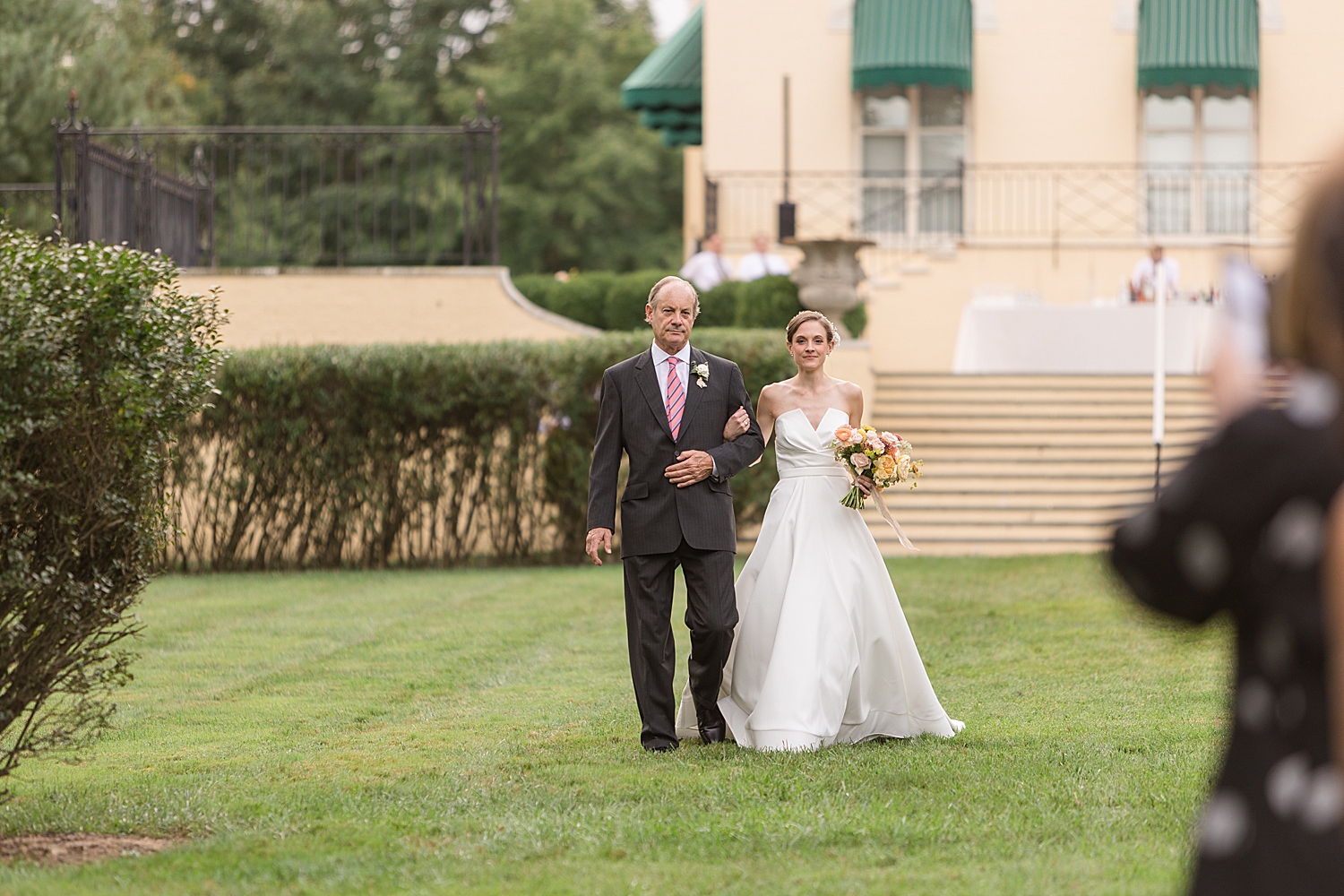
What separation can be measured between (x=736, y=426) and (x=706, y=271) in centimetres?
1369

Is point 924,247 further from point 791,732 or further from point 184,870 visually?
point 184,870

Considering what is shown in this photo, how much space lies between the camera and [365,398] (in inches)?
604

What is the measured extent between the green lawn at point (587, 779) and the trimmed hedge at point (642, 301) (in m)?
7.08

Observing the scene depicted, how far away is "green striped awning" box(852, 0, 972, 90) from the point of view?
78.8 ft

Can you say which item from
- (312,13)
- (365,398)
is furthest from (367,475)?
(312,13)

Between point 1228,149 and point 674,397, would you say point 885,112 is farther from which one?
point 674,397

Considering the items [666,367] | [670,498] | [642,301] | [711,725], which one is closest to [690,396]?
[666,367]

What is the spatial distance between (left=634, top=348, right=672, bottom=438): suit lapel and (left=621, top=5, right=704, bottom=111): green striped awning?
65.1 feet

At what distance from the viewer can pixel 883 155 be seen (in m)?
25.7

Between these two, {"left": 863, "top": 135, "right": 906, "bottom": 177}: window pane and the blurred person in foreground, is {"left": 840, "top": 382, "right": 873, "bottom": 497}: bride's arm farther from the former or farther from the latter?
{"left": 863, "top": 135, "right": 906, "bottom": 177}: window pane

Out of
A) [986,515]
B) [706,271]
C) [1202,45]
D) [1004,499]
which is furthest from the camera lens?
[1202,45]

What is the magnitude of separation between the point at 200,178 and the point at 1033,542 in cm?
1216

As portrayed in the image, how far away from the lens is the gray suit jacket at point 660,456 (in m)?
6.78

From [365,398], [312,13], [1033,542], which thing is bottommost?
[1033,542]
